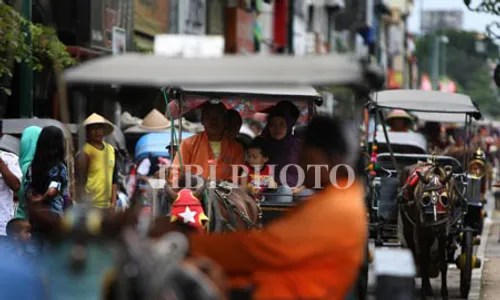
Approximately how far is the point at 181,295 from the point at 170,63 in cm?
130

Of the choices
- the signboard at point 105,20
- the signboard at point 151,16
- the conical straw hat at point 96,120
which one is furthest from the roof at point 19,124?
the signboard at point 151,16

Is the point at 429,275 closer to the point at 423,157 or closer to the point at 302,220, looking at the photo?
the point at 423,157

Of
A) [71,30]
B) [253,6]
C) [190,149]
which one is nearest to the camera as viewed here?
[190,149]

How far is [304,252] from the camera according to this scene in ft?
22.8

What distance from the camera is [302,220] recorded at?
281 inches

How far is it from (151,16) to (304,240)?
27.6 m

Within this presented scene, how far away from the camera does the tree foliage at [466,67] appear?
479 ft

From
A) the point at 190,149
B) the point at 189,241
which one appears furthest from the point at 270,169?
the point at 189,241

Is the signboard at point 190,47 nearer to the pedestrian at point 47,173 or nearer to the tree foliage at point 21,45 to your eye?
the pedestrian at point 47,173

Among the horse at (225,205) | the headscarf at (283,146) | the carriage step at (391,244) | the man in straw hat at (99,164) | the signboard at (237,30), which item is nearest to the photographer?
the horse at (225,205)

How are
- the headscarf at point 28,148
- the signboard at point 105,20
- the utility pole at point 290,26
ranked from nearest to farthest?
the headscarf at point 28,148 → the signboard at point 105,20 → the utility pole at point 290,26

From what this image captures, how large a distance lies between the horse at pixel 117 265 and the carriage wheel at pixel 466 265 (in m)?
8.38

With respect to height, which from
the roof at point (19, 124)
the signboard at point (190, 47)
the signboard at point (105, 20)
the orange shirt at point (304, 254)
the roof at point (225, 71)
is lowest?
the orange shirt at point (304, 254)

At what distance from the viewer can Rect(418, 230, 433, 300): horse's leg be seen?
48.6 ft
